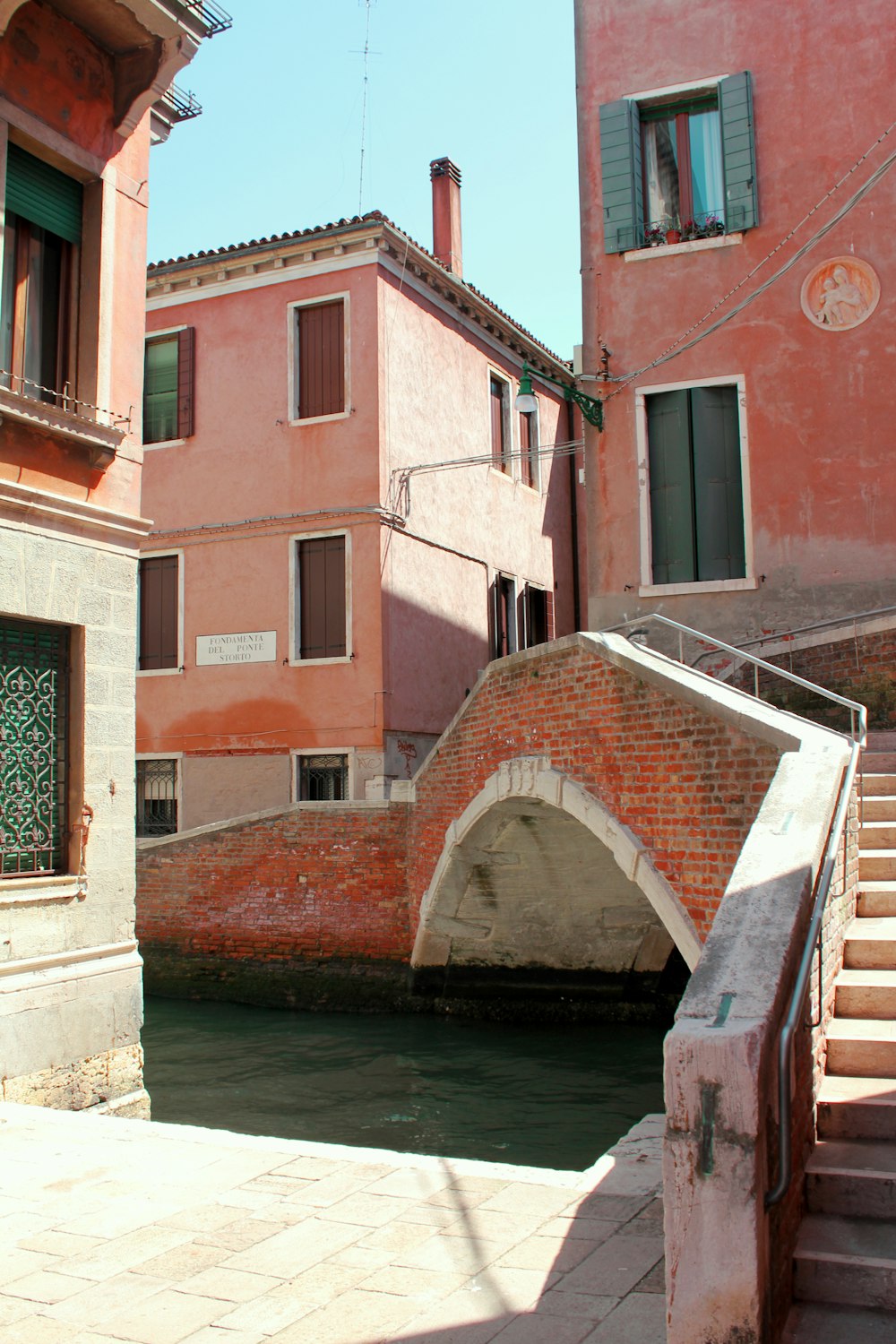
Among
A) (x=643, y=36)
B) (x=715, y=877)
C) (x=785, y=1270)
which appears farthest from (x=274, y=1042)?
(x=643, y=36)

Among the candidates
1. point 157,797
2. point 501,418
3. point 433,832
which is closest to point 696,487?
point 433,832

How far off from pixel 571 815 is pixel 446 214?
9775mm

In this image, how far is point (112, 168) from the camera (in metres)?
7.19

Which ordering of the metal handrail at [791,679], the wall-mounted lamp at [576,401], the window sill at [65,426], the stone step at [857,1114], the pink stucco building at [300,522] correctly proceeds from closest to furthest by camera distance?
the stone step at [857,1114]
the metal handrail at [791,679]
the window sill at [65,426]
the wall-mounted lamp at [576,401]
the pink stucco building at [300,522]

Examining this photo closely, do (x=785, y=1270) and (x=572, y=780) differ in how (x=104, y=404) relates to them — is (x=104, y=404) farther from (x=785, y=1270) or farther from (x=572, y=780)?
(x=785, y=1270)

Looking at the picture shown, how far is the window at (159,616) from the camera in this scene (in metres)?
14.6

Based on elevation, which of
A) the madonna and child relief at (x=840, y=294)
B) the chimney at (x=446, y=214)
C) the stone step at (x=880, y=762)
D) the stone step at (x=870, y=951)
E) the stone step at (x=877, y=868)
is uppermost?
the chimney at (x=446, y=214)

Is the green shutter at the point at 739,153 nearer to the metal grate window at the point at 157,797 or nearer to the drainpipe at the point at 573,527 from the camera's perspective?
the drainpipe at the point at 573,527

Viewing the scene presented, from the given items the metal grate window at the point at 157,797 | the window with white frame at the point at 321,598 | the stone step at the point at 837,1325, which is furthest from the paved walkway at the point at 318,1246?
the metal grate window at the point at 157,797

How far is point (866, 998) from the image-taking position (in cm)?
Answer: 411

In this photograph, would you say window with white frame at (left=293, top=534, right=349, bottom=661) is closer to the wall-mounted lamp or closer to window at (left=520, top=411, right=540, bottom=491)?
the wall-mounted lamp

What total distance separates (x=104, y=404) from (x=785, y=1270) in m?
5.78

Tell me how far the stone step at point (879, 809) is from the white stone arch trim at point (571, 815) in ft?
4.36

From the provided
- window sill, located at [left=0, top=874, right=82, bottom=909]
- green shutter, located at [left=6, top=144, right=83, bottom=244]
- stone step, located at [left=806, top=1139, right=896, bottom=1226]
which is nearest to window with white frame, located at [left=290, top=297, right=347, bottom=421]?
green shutter, located at [left=6, top=144, right=83, bottom=244]
